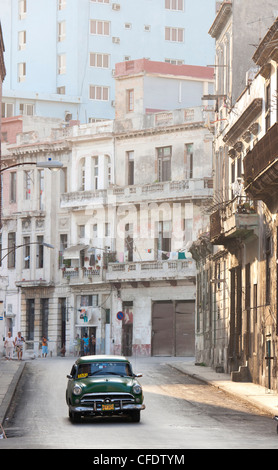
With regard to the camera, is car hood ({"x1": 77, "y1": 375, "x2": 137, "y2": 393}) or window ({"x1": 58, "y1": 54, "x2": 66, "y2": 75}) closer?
car hood ({"x1": 77, "y1": 375, "x2": 137, "y2": 393})

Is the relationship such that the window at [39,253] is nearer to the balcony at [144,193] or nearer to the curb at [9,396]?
the balcony at [144,193]

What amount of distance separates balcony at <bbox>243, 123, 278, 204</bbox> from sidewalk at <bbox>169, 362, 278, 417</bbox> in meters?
6.32

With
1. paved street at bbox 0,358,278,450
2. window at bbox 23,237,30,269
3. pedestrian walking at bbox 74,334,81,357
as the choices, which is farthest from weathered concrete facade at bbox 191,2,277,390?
window at bbox 23,237,30,269

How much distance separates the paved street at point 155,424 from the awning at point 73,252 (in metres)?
37.6

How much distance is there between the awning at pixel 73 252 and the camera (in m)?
80.5

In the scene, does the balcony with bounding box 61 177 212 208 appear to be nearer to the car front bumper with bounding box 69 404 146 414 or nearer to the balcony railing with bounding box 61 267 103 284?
the balcony railing with bounding box 61 267 103 284

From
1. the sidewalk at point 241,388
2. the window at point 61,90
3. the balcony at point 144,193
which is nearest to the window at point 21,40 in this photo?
the window at point 61,90

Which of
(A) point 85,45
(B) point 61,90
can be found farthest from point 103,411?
(B) point 61,90

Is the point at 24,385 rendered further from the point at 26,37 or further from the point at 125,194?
the point at 26,37

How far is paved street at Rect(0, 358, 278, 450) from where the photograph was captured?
70.2 feet

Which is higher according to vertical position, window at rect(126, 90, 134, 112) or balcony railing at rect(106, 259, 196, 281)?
window at rect(126, 90, 134, 112)

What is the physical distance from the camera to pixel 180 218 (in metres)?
76.1

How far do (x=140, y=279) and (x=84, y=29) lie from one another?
28.5m

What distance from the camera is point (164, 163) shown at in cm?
7888
